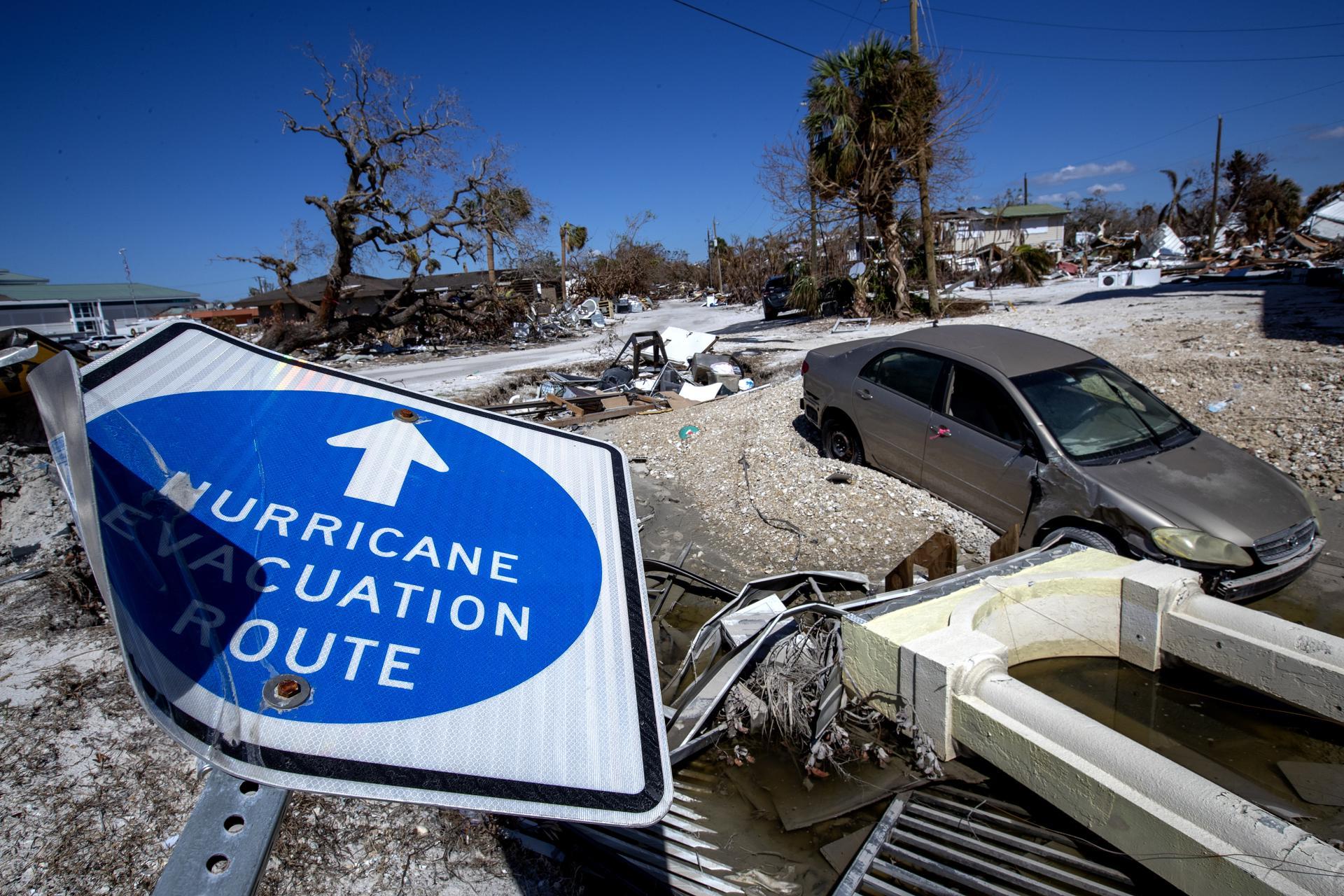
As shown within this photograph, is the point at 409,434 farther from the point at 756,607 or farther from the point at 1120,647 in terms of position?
the point at 1120,647

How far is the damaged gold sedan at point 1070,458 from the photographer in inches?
165

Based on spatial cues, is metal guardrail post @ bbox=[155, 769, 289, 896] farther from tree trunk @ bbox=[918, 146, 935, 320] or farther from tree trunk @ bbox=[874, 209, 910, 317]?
tree trunk @ bbox=[874, 209, 910, 317]

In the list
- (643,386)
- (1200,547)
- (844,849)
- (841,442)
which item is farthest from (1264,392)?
(643,386)

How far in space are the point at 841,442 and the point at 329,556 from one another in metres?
6.35

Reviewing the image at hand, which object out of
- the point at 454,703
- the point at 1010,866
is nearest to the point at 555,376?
the point at 1010,866

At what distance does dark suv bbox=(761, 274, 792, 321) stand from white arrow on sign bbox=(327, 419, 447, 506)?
2458cm

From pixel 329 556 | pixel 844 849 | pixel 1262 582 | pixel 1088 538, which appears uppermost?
pixel 329 556

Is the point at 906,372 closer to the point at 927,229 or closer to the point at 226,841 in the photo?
the point at 226,841

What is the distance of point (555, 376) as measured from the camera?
44.8 ft

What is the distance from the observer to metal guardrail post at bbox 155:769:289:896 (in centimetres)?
82

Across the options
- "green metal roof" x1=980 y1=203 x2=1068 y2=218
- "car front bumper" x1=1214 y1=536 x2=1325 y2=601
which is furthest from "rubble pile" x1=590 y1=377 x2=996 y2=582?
"green metal roof" x1=980 y1=203 x2=1068 y2=218

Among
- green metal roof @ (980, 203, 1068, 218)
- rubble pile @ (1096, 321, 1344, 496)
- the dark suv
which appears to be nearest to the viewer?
rubble pile @ (1096, 321, 1344, 496)

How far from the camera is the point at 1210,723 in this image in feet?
10.6

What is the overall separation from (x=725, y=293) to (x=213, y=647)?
4485 cm
